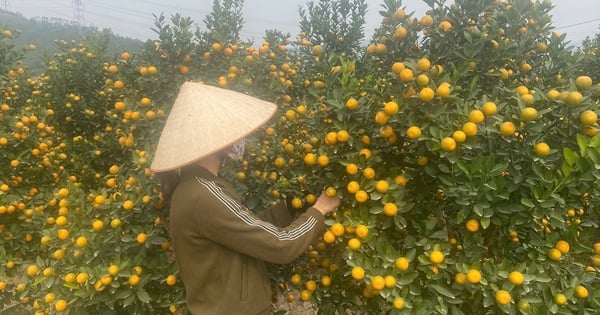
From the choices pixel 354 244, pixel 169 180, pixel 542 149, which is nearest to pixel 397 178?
pixel 354 244

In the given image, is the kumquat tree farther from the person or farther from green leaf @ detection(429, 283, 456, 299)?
the person

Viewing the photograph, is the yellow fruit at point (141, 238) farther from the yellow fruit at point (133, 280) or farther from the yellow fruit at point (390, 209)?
the yellow fruit at point (390, 209)

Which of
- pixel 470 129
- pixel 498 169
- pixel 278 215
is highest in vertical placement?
pixel 470 129

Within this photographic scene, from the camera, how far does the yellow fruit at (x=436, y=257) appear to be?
153 centimetres

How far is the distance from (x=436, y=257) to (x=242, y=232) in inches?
32.3

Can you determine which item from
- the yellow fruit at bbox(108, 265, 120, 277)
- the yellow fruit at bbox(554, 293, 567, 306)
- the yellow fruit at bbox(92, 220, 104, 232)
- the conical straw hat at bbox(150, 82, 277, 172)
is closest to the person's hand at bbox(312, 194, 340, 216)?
the conical straw hat at bbox(150, 82, 277, 172)

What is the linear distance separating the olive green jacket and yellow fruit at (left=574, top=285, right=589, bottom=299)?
1.08 metres

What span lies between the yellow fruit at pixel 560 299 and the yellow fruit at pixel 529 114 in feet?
2.32

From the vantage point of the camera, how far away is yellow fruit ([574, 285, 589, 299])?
146 cm

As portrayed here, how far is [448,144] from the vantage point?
4.69 ft

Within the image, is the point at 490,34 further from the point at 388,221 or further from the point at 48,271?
the point at 48,271

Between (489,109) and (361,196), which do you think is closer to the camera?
(489,109)

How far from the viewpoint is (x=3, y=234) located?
2680mm

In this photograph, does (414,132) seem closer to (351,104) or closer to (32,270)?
(351,104)
